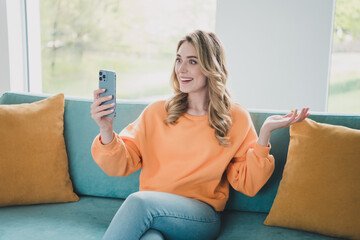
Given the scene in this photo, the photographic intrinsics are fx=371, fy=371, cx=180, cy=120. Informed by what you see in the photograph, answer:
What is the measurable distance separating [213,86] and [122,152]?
0.51 metres

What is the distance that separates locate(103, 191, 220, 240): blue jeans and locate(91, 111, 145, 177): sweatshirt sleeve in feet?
0.73

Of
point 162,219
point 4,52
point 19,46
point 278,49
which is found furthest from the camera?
point 19,46

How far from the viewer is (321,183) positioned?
1.51m

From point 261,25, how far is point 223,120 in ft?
A: 3.66

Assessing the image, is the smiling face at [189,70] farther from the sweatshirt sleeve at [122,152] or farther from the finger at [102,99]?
the finger at [102,99]

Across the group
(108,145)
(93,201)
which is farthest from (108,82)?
(93,201)

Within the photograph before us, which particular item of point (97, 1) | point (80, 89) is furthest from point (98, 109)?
point (80, 89)

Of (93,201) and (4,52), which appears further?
(4,52)

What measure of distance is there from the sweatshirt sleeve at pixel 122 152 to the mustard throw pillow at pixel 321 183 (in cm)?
66

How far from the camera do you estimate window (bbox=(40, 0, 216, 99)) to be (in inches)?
161

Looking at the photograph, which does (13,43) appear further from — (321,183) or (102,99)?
(321,183)

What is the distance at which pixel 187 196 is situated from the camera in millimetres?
1633

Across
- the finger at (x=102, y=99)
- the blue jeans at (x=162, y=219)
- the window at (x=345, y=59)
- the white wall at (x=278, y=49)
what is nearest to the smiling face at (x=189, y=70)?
the finger at (x=102, y=99)

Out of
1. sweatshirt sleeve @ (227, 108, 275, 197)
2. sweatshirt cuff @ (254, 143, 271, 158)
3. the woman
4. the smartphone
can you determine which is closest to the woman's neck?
the woman
